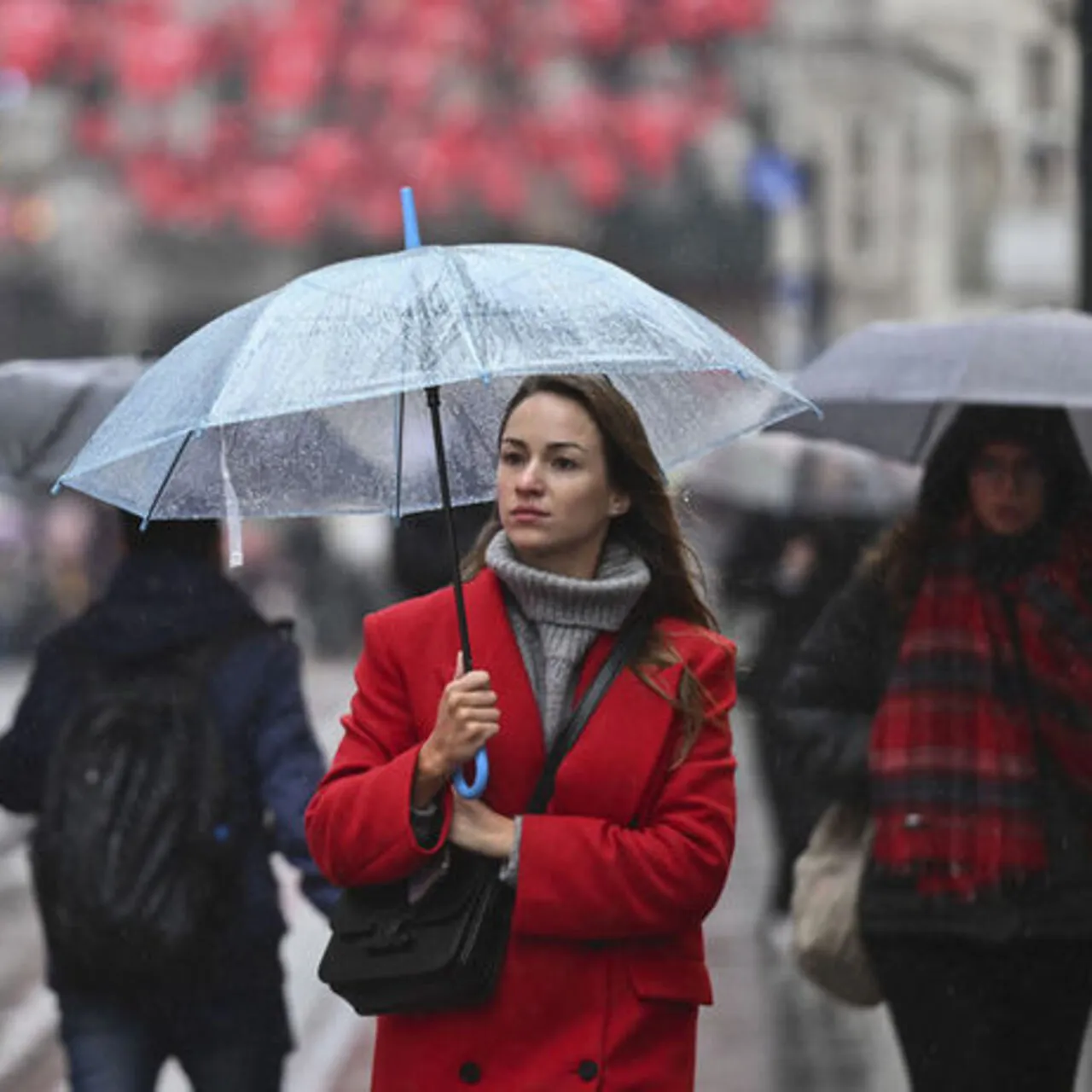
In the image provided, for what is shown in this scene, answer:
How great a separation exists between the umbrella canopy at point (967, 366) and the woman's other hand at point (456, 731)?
1696 millimetres

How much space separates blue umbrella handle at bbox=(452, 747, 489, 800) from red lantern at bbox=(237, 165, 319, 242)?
2960 cm

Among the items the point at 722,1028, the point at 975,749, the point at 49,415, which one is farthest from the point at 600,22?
the point at 975,749

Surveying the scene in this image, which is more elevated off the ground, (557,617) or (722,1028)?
(557,617)

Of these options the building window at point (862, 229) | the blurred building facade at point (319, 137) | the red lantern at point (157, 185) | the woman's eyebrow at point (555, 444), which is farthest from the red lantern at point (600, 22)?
the woman's eyebrow at point (555, 444)

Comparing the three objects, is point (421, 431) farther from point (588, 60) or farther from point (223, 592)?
point (588, 60)

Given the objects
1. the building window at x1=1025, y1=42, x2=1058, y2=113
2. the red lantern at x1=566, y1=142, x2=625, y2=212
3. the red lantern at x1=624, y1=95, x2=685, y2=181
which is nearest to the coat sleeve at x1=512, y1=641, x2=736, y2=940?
the building window at x1=1025, y1=42, x2=1058, y2=113

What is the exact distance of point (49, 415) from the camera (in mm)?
5410

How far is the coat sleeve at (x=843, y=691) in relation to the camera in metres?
5.15

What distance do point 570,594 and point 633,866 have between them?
394 millimetres

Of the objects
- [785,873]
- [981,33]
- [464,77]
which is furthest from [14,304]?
[785,873]

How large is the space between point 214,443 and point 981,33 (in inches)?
1128

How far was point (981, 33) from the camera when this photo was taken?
31.9 meters

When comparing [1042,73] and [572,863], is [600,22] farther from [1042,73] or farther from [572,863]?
[572,863]

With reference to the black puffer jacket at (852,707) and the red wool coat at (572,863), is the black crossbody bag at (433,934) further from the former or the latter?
the black puffer jacket at (852,707)
